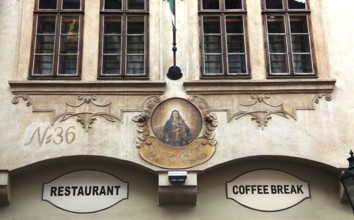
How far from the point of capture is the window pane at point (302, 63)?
10.4m

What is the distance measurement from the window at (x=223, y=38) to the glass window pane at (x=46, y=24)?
2.96 meters

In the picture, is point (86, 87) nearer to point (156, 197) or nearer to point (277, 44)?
point (156, 197)

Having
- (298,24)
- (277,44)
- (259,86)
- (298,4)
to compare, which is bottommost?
(259,86)

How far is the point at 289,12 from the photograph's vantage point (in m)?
10.7

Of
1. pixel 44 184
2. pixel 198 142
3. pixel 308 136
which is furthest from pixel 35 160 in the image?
pixel 308 136

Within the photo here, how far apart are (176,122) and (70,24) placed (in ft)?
9.72

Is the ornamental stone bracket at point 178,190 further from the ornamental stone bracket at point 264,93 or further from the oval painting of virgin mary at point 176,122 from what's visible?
the ornamental stone bracket at point 264,93

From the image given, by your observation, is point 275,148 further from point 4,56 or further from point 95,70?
point 4,56

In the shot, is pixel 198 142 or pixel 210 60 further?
pixel 210 60

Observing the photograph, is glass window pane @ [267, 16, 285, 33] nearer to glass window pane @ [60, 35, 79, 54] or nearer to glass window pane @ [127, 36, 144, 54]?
glass window pane @ [127, 36, 144, 54]

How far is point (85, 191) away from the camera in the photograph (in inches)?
384

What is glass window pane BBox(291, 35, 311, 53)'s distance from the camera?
10.6 meters

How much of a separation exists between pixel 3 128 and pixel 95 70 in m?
2.00

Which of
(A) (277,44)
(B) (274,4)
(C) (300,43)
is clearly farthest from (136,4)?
(C) (300,43)
